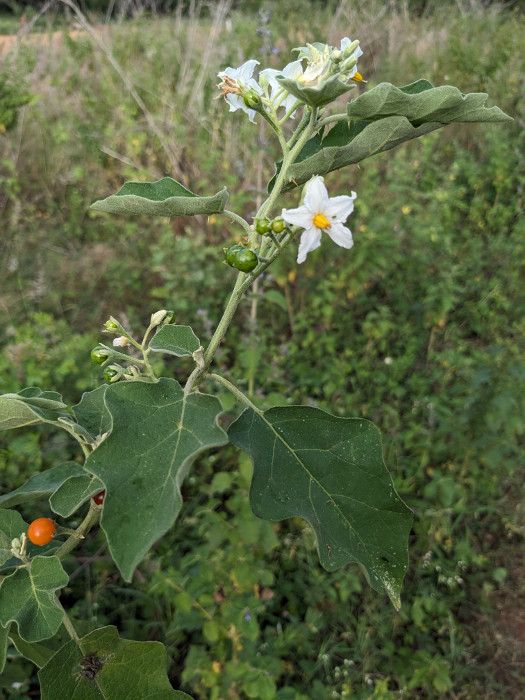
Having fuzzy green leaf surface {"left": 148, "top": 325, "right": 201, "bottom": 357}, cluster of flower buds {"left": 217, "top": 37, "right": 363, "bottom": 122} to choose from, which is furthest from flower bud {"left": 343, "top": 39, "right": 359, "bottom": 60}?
fuzzy green leaf surface {"left": 148, "top": 325, "right": 201, "bottom": 357}

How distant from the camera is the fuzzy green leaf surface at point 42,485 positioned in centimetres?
82

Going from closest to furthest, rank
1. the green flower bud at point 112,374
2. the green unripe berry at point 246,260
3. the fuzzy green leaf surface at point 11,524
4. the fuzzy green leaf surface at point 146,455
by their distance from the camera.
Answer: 1. the fuzzy green leaf surface at point 146,455
2. the green unripe berry at point 246,260
3. the green flower bud at point 112,374
4. the fuzzy green leaf surface at point 11,524

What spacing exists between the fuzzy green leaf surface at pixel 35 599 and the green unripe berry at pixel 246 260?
46 cm

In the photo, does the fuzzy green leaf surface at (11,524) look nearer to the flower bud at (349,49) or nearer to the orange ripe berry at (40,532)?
the orange ripe berry at (40,532)

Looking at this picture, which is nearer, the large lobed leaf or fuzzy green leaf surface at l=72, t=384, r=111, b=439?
the large lobed leaf

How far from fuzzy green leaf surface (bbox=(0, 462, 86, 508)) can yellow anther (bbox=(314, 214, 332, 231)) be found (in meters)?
0.52

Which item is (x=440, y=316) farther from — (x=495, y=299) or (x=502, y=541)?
(x=502, y=541)

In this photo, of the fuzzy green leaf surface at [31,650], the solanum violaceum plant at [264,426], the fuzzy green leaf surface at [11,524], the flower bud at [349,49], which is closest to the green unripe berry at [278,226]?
the solanum violaceum plant at [264,426]

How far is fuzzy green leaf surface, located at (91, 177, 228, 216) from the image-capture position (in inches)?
25.1

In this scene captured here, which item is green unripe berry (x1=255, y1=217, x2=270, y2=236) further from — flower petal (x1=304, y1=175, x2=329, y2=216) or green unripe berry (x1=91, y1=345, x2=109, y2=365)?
green unripe berry (x1=91, y1=345, x2=109, y2=365)

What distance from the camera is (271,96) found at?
2.40 ft

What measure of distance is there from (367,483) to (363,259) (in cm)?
207

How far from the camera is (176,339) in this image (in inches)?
29.0

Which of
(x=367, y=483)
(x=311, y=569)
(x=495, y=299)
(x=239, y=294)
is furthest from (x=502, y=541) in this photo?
(x=239, y=294)
